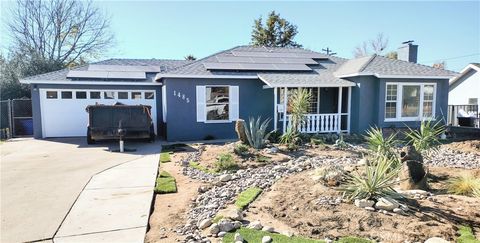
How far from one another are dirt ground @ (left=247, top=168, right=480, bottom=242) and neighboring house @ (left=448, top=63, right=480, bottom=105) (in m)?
21.5

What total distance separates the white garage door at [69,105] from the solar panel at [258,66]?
446 centimetres

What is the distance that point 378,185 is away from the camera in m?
4.61

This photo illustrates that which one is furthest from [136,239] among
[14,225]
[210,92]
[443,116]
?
[443,116]

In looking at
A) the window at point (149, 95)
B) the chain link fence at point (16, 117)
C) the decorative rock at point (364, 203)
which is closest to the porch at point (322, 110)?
the window at point (149, 95)

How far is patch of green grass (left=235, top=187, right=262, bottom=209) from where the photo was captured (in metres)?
4.88

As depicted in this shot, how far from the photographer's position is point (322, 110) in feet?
49.2

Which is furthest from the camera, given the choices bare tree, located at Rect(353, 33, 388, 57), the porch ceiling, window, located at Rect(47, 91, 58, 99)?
bare tree, located at Rect(353, 33, 388, 57)

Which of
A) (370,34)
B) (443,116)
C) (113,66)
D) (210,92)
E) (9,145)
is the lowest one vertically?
(9,145)

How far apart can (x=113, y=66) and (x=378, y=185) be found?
50.6ft

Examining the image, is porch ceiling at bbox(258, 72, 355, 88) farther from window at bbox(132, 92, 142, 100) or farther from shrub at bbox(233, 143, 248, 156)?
window at bbox(132, 92, 142, 100)

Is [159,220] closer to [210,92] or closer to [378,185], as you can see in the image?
[378,185]

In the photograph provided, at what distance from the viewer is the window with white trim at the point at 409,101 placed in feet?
42.7

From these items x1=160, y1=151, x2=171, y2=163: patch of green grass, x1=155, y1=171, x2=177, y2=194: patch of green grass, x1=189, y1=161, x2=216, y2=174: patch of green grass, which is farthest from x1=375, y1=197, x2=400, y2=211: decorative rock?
x1=160, y1=151, x2=171, y2=163: patch of green grass

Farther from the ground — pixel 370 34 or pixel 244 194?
pixel 370 34
